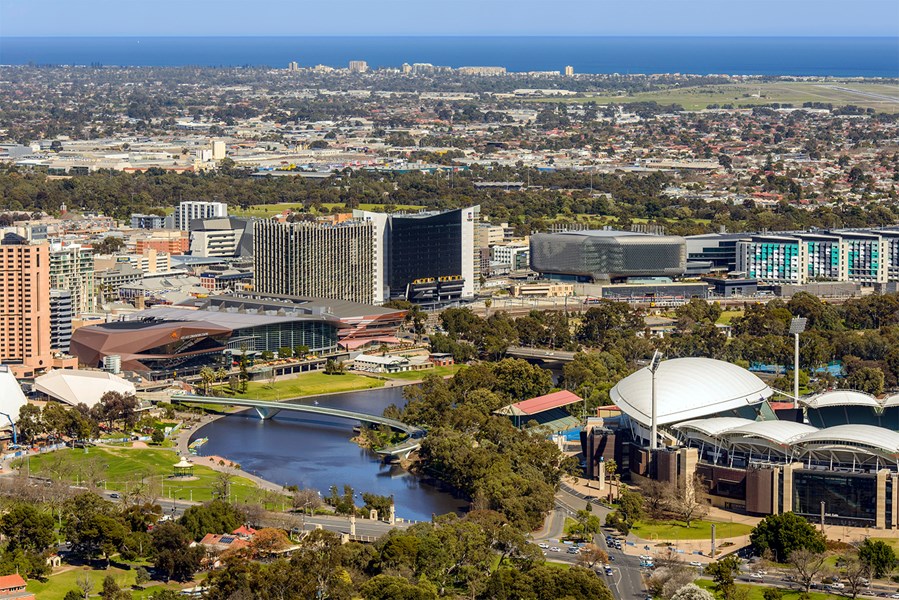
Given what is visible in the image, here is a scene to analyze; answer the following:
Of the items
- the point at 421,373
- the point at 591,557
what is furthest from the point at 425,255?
the point at 591,557

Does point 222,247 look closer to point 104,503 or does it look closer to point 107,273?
point 107,273

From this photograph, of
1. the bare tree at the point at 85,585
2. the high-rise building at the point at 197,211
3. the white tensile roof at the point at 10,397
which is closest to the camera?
the bare tree at the point at 85,585

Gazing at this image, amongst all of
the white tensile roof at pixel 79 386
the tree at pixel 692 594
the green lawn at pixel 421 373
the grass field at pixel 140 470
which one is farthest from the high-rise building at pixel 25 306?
the tree at pixel 692 594

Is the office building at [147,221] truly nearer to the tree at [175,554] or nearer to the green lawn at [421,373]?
the green lawn at [421,373]

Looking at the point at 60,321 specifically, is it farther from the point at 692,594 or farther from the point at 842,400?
the point at 692,594

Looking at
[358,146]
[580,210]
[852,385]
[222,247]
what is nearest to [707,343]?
[852,385]

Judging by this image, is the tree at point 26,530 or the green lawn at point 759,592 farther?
the tree at point 26,530
